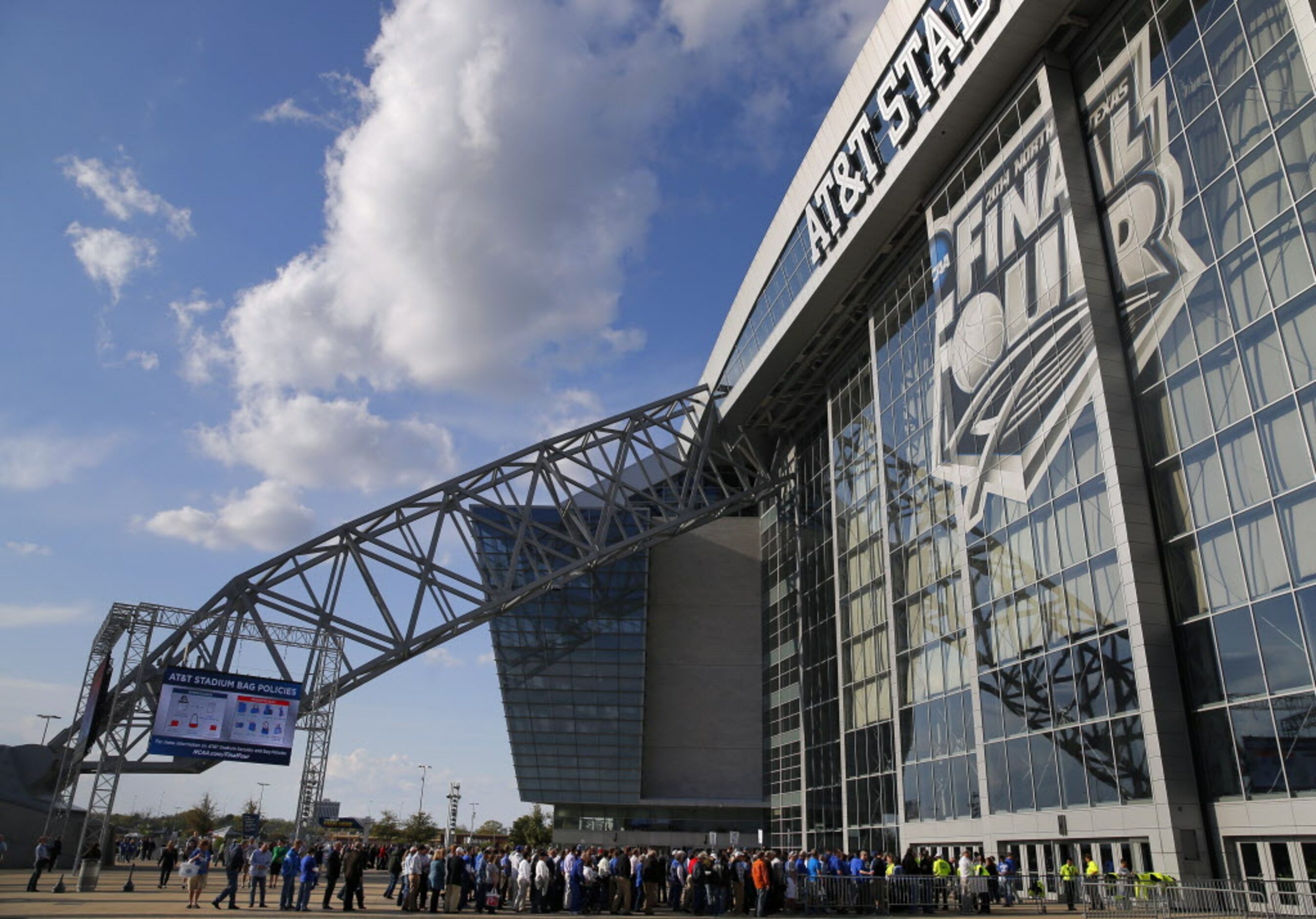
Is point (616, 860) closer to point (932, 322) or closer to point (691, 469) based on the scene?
point (932, 322)

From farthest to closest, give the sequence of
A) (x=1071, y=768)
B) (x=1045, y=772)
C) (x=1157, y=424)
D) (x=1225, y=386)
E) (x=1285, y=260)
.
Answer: (x=1045, y=772) < (x=1071, y=768) < (x=1157, y=424) < (x=1225, y=386) < (x=1285, y=260)

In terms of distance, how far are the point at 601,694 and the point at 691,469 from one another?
46.1ft

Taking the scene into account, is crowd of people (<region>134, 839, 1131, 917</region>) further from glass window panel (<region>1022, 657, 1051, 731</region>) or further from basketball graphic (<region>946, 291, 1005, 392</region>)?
basketball graphic (<region>946, 291, 1005, 392</region>)

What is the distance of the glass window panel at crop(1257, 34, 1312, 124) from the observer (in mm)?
19438

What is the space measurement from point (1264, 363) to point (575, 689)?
40595mm

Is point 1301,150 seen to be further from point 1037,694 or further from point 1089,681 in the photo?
point 1037,694

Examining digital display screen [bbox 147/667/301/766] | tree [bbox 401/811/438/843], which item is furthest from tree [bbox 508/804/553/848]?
digital display screen [bbox 147/667/301/766]

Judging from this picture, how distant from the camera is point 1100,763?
73.8 ft

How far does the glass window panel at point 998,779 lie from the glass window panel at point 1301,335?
42.6 feet

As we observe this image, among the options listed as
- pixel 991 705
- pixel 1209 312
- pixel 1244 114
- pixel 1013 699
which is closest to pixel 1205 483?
pixel 1209 312

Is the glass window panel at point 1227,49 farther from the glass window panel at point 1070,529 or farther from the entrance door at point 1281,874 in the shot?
the entrance door at point 1281,874

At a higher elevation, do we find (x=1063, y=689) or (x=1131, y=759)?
(x=1063, y=689)

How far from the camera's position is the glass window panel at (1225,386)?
20.3 m

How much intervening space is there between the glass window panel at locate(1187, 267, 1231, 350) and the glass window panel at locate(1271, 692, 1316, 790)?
8.10 meters
